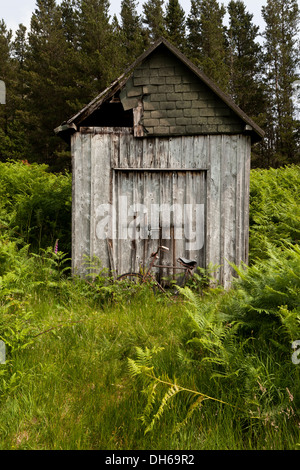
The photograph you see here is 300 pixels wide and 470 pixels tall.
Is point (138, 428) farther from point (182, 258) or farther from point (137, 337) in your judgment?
point (182, 258)

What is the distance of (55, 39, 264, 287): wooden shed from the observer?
6516mm

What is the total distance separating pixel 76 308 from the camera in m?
5.27

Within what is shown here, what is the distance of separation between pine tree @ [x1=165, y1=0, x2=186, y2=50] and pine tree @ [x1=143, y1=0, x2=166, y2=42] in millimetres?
750

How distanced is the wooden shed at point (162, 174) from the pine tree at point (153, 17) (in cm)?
2707

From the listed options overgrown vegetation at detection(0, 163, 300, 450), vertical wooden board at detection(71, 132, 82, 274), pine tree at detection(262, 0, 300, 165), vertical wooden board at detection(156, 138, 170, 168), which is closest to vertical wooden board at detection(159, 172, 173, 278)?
vertical wooden board at detection(156, 138, 170, 168)

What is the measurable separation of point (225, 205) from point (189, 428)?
4607 mm

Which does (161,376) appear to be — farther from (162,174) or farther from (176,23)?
(176,23)

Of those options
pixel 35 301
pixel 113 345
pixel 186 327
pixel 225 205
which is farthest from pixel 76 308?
pixel 225 205

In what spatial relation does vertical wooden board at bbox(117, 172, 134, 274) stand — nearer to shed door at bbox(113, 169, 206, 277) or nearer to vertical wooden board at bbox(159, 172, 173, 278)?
shed door at bbox(113, 169, 206, 277)

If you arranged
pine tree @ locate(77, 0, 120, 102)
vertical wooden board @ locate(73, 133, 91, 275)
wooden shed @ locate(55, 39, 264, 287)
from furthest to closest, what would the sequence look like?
1. pine tree @ locate(77, 0, 120, 102)
2. vertical wooden board @ locate(73, 133, 91, 275)
3. wooden shed @ locate(55, 39, 264, 287)

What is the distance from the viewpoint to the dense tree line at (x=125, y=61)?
79.4 feet

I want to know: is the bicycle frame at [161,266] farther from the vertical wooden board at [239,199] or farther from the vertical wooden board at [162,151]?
the vertical wooden board at [162,151]

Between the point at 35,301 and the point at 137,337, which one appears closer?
the point at 137,337

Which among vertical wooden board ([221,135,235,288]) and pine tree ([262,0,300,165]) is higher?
pine tree ([262,0,300,165])
